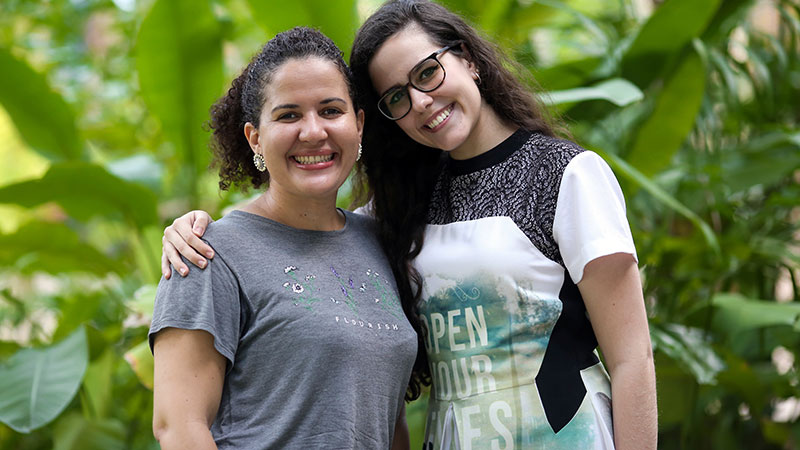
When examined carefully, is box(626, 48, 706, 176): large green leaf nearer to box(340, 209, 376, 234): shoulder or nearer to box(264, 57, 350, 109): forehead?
box(340, 209, 376, 234): shoulder

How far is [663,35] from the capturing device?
6.31ft

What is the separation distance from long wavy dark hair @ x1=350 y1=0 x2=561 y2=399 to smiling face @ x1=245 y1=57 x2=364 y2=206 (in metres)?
0.12

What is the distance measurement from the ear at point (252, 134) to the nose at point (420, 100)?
254mm

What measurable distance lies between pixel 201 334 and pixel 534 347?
49 centimetres

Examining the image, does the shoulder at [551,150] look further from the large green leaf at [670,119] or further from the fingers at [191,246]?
the large green leaf at [670,119]

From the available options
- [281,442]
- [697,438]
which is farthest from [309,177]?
[697,438]

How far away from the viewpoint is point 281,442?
40.4 inches

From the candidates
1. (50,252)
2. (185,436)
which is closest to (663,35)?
(185,436)

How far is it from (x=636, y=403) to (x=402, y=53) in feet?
2.13

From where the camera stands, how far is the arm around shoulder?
99 cm

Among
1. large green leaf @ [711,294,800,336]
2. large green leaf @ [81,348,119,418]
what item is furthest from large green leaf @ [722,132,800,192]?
large green leaf @ [81,348,119,418]

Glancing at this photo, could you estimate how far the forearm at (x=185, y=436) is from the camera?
0.99m

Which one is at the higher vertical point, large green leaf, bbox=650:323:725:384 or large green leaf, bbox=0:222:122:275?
large green leaf, bbox=0:222:122:275

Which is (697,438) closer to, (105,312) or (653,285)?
(653,285)
